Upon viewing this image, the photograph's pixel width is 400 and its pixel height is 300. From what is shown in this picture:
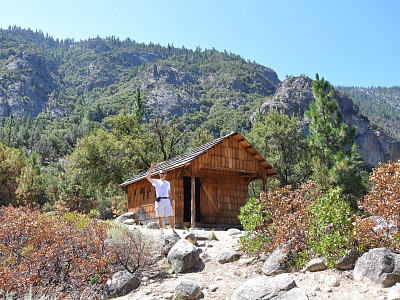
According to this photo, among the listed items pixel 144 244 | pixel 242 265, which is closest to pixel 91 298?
pixel 144 244

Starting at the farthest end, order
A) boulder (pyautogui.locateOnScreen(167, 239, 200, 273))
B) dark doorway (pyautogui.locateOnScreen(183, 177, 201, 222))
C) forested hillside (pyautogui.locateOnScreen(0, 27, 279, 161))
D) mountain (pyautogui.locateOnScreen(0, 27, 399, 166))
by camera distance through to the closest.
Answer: forested hillside (pyautogui.locateOnScreen(0, 27, 279, 161)), mountain (pyautogui.locateOnScreen(0, 27, 399, 166)), dark doorway (pyautogui.locateOnScreen(183, 177, 201, 222)), boulder (pyautogui.locateOnScreen(167, 239, 200, 273))

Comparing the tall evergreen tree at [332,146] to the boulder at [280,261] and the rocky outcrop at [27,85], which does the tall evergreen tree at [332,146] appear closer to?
the boulder at [280,261]

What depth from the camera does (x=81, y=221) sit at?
9.70 meters

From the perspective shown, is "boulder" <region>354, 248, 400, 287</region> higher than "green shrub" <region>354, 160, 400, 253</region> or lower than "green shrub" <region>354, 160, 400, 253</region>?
lower

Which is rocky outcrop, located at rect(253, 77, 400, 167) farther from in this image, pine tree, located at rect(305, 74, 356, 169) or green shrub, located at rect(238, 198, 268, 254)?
green shrub, located at rect(238, 198, 268, 254)

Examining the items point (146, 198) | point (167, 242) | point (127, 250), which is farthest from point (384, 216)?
point (146, 198)

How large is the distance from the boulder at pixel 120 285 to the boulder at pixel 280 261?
3.03 m

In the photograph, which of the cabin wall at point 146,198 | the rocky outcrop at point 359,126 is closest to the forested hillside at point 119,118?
the rocky outcrop at point 359,126

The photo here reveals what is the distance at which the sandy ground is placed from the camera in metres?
5.98

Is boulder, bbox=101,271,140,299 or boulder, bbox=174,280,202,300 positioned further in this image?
boulder, bbox=101,271,140,299

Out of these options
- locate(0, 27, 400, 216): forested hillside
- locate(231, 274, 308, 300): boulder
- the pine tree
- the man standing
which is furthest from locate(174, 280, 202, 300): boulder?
the pine tree

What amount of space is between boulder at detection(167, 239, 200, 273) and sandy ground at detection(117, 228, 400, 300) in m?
0.15

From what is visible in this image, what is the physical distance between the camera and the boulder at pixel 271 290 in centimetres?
587

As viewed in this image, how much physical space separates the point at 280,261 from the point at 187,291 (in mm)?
2065
